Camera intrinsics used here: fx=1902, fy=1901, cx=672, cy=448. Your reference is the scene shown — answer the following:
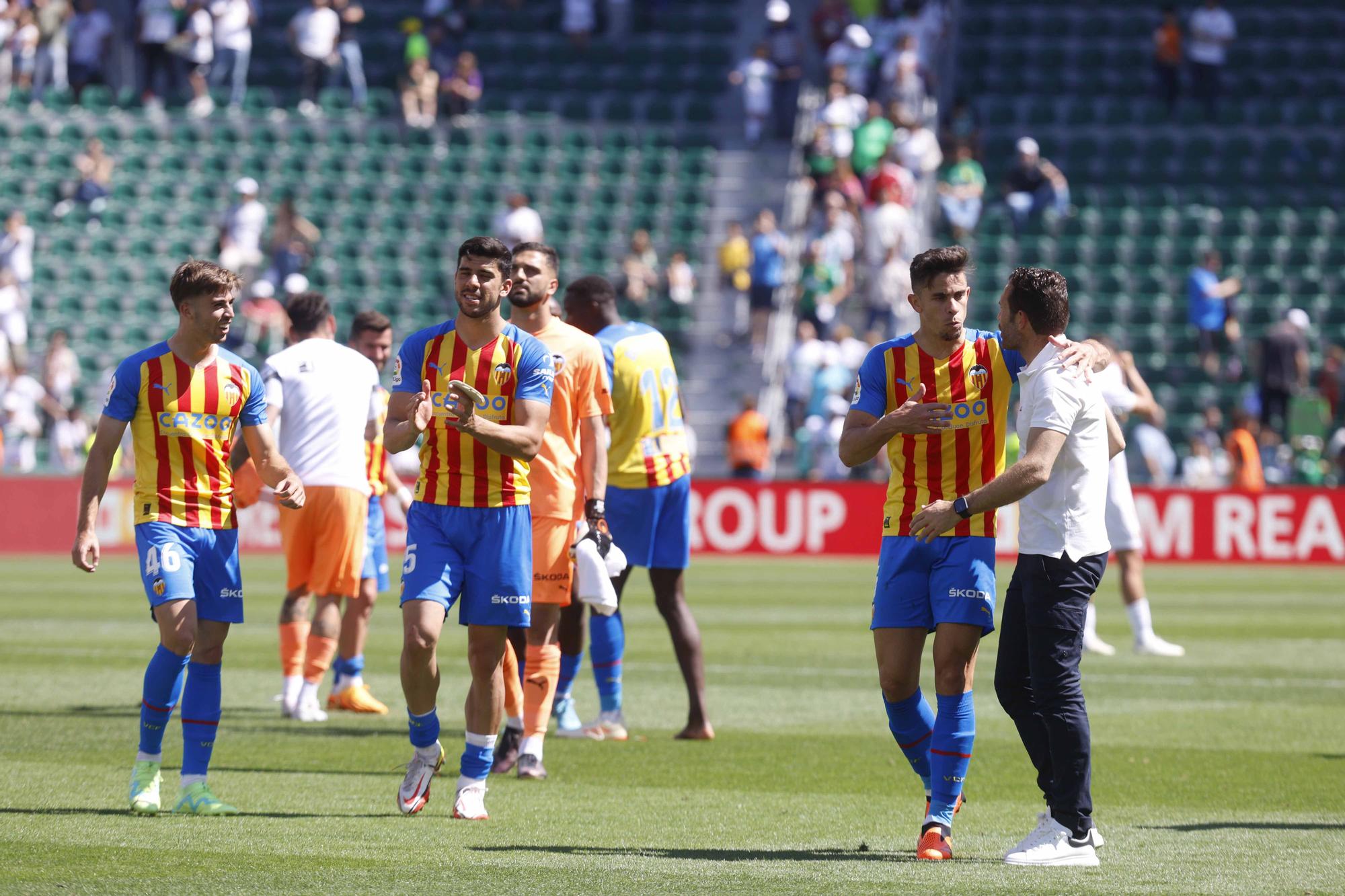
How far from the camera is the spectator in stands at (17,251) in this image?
26469mm

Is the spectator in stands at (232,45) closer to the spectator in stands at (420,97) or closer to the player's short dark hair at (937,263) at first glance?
the spectator in stands at (420,97)

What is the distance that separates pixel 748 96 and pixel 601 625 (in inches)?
796

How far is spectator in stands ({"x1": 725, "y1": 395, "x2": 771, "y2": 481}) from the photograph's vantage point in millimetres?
23984

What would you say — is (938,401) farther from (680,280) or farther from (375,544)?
(680,280)

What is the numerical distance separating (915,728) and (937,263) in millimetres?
1717

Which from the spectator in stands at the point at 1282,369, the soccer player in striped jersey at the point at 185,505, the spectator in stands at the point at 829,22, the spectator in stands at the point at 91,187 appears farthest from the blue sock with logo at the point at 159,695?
the spectator in stands at the point at 829,22

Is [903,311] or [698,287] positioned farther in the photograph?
[698,287]

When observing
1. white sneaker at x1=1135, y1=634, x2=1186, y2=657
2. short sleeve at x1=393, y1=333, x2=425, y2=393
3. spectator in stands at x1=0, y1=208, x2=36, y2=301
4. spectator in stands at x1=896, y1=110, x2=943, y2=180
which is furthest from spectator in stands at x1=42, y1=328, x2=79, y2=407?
short sleeve at x1=393, y1=333, x2=425, y2=393

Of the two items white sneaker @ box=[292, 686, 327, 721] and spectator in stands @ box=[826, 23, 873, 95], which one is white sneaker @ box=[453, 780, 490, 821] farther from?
spectator in stands @ box=[826, 23, 873, 95]

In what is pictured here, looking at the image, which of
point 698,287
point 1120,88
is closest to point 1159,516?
point 698,287

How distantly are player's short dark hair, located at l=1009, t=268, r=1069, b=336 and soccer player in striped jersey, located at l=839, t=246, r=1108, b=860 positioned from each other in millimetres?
103

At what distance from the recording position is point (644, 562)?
9414 millimetres

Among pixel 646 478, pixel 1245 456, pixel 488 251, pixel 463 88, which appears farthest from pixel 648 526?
pixel 463 88

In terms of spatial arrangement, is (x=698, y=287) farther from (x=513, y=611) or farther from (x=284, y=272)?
(x=513, y=611)
